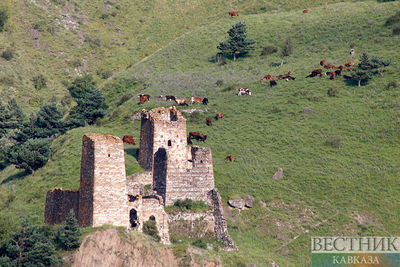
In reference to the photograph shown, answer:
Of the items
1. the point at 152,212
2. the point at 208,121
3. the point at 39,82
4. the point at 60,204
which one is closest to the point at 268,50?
the point at 208,121

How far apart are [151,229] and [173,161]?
25.6ft

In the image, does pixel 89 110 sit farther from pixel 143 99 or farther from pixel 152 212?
pixel 152 212

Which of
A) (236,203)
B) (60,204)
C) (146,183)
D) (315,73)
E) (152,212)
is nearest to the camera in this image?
(60,204)

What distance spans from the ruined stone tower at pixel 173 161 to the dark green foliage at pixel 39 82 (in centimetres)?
5509

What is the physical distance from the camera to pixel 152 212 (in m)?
52.7

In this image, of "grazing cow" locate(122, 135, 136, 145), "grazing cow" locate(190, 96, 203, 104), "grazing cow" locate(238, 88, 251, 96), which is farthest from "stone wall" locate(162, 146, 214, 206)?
"grazing cow" locate(238, 88, 251, 96)

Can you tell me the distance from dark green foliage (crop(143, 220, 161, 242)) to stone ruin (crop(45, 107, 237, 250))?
0.37 meters

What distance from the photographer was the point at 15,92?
106500mm

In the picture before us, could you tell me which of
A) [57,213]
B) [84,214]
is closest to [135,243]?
[84,214]

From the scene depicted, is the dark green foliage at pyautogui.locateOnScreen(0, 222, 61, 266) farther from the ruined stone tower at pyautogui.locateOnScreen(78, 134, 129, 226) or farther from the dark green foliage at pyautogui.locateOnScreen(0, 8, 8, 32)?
the dark green foliage at pyautogui.locateOnScreen(0, 8, 8, 32)

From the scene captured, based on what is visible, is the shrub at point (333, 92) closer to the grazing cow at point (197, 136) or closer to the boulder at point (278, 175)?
the grazing cow at point (197, 136)

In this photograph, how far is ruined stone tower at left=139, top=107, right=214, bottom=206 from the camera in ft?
187

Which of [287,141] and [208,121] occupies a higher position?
[208,121]

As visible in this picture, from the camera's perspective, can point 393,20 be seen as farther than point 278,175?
Yes
